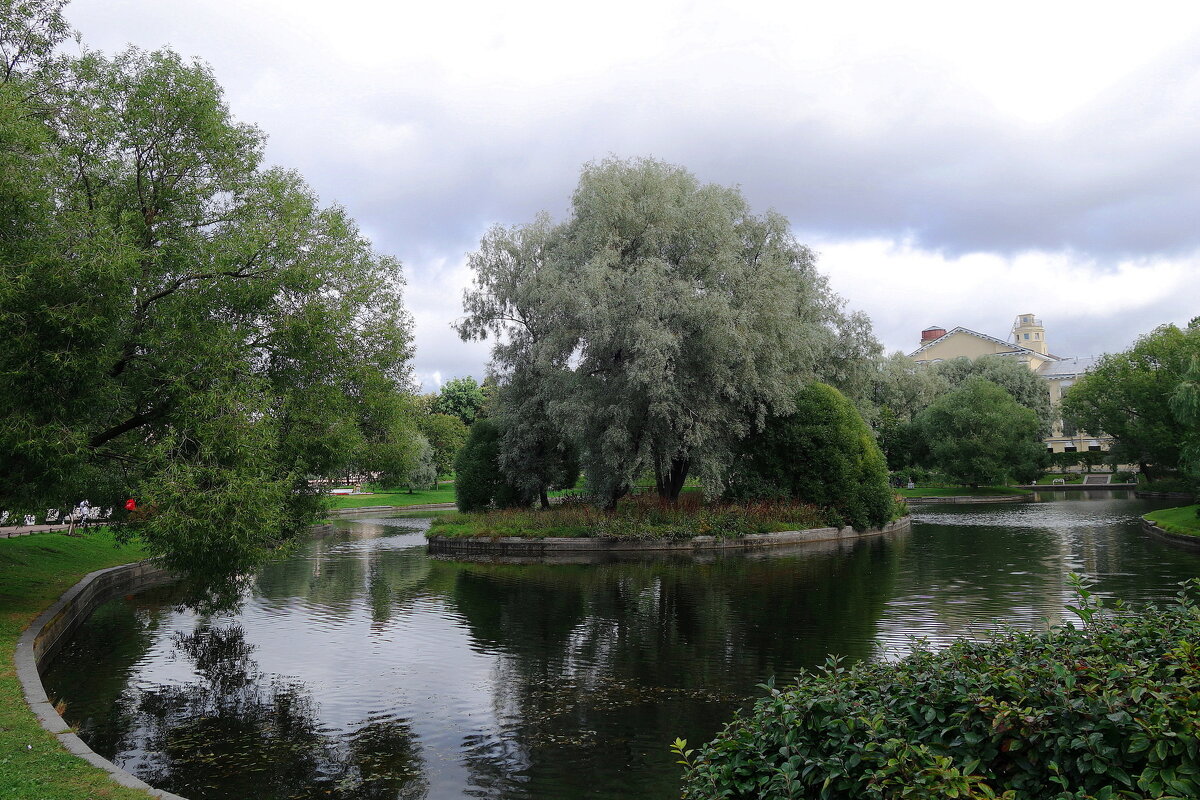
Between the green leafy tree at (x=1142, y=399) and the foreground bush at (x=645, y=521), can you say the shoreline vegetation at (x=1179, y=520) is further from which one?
the green leafy tree at (x=1142, y=399)

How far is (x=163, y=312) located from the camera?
12344mm

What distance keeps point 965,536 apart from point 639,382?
563 inches

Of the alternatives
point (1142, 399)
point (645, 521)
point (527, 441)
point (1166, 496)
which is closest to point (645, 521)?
point (645, 521)

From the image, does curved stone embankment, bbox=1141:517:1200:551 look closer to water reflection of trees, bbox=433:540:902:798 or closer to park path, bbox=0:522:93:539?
water reflection of trees, bbox=433:540:902:798

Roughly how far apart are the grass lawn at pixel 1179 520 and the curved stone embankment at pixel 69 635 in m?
28.7

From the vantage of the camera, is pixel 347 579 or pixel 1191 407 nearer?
pixel 347 579

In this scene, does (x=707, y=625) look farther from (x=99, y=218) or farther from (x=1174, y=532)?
(x=1174, y=532)

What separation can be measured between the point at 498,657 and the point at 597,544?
1504 cm

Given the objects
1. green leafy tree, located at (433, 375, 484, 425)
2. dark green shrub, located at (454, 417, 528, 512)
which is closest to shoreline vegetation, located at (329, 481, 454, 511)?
green leafy tree, located at (433, 375, 484, 425)

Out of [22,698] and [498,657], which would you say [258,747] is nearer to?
[22,698]

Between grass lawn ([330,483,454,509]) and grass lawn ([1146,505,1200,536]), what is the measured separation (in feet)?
148

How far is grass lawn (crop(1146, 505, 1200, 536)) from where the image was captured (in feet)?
83.9

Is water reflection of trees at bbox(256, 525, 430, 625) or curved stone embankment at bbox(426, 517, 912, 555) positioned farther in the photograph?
curved stone embankment at bbox(426, 517, 912, 555)

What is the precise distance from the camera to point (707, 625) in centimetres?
1421
